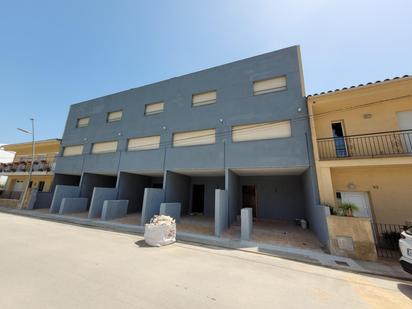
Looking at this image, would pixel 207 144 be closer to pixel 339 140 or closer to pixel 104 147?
pixel 339 140

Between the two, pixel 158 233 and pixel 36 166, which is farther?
pixel 36 166

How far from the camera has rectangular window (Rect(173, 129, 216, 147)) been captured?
10954 mm

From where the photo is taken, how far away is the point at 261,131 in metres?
9.87

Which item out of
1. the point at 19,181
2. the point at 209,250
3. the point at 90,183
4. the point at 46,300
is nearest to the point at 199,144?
the point at 209,250

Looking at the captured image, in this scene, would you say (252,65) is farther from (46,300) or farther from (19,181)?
(19,181)

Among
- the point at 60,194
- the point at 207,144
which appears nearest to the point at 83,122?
the point at 60,194

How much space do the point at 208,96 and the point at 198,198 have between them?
26.2 ft

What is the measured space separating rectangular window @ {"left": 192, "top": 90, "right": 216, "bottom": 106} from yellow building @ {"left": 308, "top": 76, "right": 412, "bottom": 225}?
222 inches

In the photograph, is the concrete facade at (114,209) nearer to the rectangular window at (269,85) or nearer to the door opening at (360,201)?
the rectangular window at (269,85)

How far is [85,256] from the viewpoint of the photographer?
521cm

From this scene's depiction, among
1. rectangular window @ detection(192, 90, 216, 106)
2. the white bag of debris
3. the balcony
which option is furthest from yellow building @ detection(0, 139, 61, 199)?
the white bag of debris

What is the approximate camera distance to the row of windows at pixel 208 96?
1021 cm

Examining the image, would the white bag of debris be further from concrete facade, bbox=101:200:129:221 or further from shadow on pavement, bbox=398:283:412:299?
shadow on pavement, bbox=398:283:412:299

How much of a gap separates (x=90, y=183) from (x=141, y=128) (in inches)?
276
